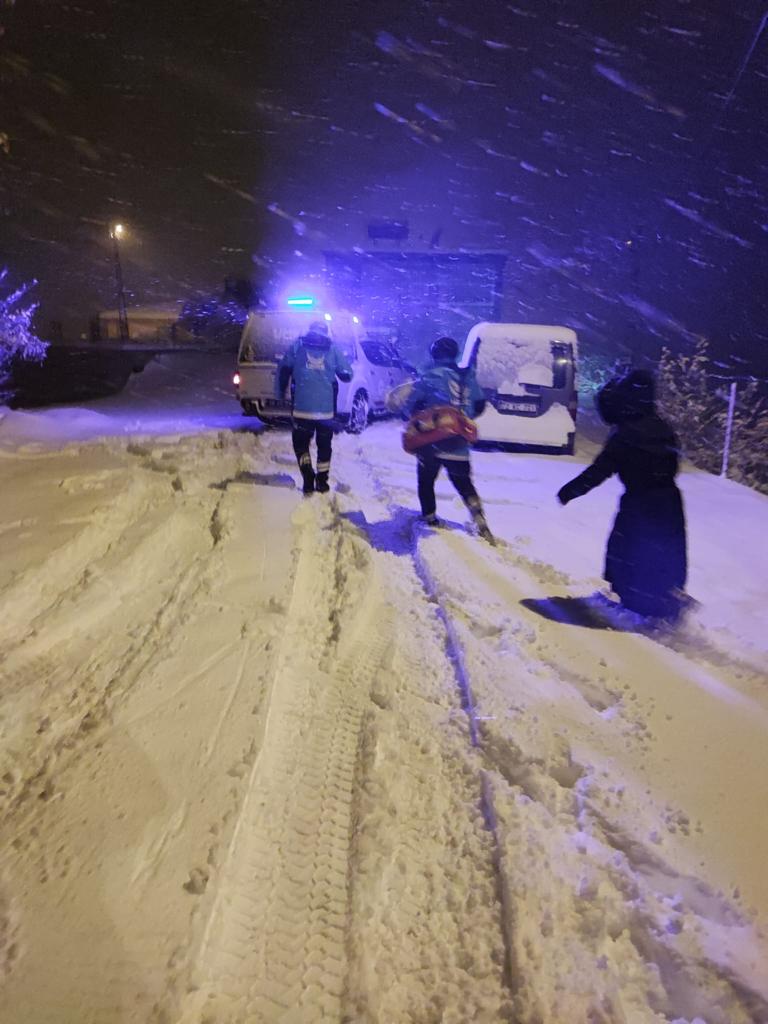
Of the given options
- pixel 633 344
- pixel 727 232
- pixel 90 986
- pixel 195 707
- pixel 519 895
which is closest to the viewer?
pixel 90 986

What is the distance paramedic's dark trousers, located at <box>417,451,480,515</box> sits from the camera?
20.5 feet

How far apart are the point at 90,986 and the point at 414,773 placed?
137 centimetres

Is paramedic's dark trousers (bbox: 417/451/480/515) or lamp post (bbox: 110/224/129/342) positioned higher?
lamp post (bbox: 110/224/129/342)

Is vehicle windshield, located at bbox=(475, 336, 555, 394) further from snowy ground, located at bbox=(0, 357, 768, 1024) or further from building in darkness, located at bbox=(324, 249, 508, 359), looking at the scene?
building in darkness, located at bbox=(324, 249, 508, 359)

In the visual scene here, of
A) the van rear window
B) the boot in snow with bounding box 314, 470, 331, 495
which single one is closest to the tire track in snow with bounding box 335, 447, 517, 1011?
the boot in snow with bounding box 314, 470, 331, 495

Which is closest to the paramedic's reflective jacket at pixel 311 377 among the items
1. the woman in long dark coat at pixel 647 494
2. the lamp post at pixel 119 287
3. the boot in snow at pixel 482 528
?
the boot in snow at pixel 482 528

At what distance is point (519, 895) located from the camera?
227 centimetres

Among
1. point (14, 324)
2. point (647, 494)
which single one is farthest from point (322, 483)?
point (14, 324)

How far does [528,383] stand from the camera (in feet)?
34.2

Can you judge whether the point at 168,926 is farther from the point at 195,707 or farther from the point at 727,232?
the point at 727,232

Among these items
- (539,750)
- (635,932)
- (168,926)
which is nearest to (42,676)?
(168,926)

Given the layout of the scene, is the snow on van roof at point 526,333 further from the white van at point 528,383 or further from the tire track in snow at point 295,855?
the tire track in snow at point 295,855

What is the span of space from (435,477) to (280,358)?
6.26 m

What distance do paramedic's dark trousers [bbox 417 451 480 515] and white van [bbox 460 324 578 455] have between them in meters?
4.40
